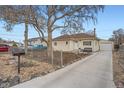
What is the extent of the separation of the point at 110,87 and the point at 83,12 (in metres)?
11.4

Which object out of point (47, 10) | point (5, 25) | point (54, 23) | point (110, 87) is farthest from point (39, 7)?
point (110, 87)

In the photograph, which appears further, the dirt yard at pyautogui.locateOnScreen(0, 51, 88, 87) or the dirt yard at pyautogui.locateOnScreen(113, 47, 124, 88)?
the dirt yard at pyautogui.locateOnScreen(0, 51, 88, 87)

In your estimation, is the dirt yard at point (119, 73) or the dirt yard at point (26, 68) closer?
the dirt yard at point (119, 73)

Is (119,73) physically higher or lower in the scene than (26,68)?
lower

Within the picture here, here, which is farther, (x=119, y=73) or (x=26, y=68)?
(x=26, y=68)

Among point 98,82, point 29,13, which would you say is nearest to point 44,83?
point 98,82

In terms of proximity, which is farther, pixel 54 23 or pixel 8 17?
pixel 54 23

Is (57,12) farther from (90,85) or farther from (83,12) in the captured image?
(90,85)

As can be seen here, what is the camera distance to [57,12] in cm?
1853

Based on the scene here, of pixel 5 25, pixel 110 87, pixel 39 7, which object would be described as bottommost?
pixel 110 87

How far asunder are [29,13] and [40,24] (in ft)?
5.60
